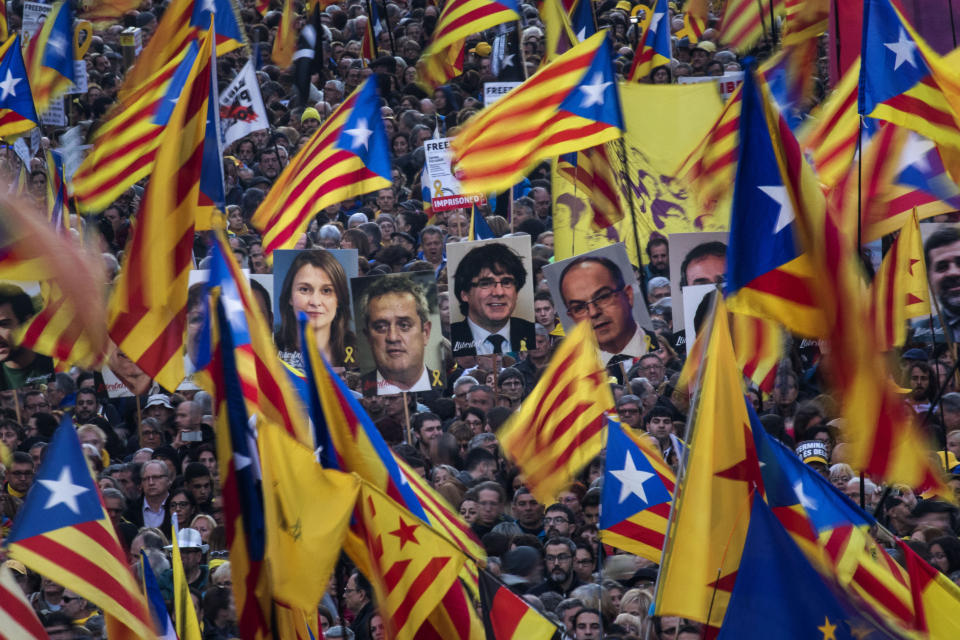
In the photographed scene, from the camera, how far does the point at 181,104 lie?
890 centimetres

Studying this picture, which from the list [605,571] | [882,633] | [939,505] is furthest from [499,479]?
[882,633]

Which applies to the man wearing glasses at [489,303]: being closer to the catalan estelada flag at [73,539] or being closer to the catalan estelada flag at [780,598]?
the catalan estelada flag at [73,539]

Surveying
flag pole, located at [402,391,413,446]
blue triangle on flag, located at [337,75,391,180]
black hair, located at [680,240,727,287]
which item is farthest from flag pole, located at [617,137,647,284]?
flag pole, located at [402,391,413,446]

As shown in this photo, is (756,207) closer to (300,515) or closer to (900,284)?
(300,515)

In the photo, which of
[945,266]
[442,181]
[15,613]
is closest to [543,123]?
[442,181]

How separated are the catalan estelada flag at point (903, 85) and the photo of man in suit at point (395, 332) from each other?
10.7 ft

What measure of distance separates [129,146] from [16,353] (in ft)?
5.02

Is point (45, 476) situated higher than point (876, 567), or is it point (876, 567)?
point (45, 476)

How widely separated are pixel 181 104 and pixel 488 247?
2.34 metres

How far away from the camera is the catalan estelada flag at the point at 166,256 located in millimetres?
7895

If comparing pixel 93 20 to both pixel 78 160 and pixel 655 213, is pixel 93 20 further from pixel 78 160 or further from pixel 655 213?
pixel 655 213

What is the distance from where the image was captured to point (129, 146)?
35.1ft

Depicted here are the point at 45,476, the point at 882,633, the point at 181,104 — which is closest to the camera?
the point at 882,633

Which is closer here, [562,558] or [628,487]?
[628,487]
